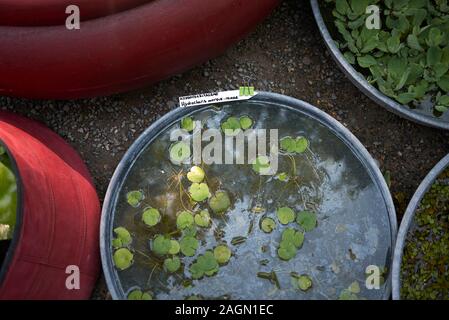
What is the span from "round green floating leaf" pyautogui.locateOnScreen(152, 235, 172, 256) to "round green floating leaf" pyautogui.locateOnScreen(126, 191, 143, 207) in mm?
131

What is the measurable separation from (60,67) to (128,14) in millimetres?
225

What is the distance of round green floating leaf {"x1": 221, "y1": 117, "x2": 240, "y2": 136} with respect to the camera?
1.56 meters

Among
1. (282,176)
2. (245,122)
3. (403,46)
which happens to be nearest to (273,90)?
(245,122)

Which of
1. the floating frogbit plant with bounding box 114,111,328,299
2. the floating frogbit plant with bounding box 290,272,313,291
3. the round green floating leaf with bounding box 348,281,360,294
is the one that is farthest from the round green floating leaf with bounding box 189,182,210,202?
the round green floating leaf with bounding box 348,281,360,294

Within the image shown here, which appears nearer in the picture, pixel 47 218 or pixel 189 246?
pixel 47 218

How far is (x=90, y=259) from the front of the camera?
1424 mm

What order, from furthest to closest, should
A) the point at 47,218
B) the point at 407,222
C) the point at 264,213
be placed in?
the point at 264,213 → the point at 407,222 → the point at 47,218

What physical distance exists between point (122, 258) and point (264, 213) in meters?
0.45

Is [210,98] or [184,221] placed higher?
[210,98]

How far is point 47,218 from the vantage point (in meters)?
1.18

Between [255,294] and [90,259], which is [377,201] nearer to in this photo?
[255,294]

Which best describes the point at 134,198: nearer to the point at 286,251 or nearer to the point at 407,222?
the point at 286,251

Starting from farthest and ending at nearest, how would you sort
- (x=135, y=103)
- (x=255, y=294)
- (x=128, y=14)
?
(x=135, y=103) → (x=255, y=294) → (x=128, y=14)
